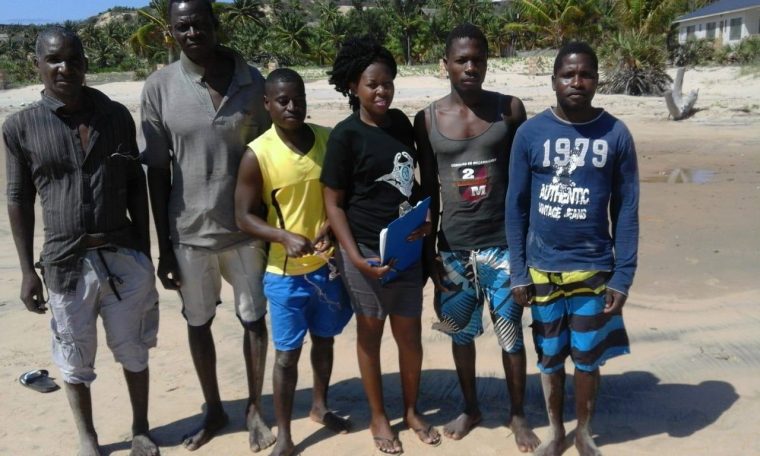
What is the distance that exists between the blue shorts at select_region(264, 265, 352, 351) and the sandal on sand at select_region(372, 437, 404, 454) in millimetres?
669

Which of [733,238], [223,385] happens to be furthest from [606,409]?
[733,238]

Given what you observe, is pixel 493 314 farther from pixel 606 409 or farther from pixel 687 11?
pixel 687 11

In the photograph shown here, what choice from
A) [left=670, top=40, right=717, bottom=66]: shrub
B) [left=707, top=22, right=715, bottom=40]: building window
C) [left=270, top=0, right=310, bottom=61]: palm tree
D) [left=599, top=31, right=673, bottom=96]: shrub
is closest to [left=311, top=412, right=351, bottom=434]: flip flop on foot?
[left=599, top=31, right=673, bottom=96]: shrub

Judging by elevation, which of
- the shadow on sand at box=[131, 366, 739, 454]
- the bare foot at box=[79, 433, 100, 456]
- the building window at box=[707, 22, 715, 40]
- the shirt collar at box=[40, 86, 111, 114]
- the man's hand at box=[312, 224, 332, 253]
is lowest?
the shadow on sand at box=[131, 366, 739, 454]

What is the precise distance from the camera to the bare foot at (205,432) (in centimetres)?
379

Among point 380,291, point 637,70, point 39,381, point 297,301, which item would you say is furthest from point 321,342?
point 637,70

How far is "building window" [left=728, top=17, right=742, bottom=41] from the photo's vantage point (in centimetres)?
3656

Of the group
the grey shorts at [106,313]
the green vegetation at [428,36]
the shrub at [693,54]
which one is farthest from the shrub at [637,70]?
the grey shorts at [106,313]

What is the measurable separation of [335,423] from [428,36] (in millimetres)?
49913

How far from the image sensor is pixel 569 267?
330cm

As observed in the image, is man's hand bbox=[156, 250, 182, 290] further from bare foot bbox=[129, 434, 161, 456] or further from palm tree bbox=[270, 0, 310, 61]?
palm tree bbox=[270, 0, 310, 61]

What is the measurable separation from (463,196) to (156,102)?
5.29 ft

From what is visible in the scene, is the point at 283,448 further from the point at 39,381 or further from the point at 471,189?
the point at 39,381

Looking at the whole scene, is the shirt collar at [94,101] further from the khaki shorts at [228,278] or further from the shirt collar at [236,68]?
the khaki shorts at [228,278]
